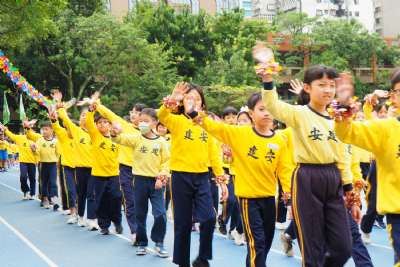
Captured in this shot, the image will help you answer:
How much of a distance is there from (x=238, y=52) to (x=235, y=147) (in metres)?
25.5

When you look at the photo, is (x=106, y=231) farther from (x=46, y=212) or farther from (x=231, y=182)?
(x=46, y=212)

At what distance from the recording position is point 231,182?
28.5 ft

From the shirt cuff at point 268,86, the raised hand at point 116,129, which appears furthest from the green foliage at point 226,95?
the shirt cuff at point 268,86

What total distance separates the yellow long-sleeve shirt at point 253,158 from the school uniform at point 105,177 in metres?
3.85

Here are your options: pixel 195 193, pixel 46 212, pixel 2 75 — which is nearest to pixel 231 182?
pixel 195 193

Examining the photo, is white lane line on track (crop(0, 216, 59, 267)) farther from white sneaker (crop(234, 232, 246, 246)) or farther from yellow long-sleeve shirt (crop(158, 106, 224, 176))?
white sneaker (crop(234, 232, 246, 246))

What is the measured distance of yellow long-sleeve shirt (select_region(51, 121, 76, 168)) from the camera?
10328 mm

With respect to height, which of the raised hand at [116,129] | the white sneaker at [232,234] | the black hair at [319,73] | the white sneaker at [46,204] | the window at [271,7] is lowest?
the white sneaker at [46,204]

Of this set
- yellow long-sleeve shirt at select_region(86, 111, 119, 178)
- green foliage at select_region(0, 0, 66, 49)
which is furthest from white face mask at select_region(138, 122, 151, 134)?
green foliage at select_region(0, 0, 66, 49)

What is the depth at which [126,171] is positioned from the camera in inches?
339

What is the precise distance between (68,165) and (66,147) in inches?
13.6

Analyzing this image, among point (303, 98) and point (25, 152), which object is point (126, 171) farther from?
point (25, 152)

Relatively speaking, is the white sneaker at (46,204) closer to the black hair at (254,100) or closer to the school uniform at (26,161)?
the school uniform at (26,161)

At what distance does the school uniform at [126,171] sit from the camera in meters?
7.77
